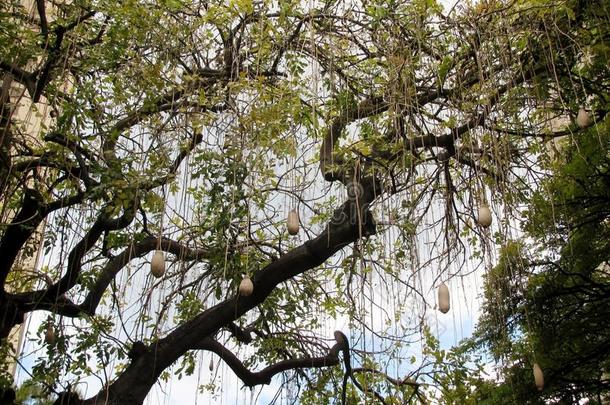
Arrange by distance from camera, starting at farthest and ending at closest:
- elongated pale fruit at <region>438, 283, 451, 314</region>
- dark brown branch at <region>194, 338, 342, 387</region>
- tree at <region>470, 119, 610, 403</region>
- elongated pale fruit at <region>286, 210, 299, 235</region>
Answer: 1. dark brown branch at <region>194, 338, 342, 387</region>
2. tree at <region>470, 119, 610, 403</region>
3. elongated pale fruit at <region>286, 210, 299, 235</region>
4. elongated pale fruit at <region>438, 283, 451, 314</region>

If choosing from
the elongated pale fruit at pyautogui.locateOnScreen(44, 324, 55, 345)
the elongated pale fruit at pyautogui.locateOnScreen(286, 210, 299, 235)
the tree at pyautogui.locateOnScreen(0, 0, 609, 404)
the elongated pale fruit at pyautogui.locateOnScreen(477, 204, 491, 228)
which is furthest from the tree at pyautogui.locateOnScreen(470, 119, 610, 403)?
the elongated pale fruit at pyautogui.locateOnScreen(44, 324, 55, 345)

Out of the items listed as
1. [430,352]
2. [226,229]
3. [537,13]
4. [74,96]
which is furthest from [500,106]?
[74,96]

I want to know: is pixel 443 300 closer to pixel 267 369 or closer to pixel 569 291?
pixel 569 291

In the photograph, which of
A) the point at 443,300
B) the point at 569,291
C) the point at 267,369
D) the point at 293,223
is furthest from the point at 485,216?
the point at 267,369

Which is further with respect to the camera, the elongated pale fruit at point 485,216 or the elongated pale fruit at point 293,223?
the elongated pale fruit at point 293,223

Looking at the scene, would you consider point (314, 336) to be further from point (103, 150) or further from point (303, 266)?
point (103, 150)

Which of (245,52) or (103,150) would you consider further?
(245,52)

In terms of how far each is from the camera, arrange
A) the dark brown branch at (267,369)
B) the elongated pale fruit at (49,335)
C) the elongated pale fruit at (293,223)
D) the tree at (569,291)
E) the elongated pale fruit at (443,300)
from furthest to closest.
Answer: the dark brown branch at (267,369) < the tree at (569,291) < the elongated pale fruit at (49,335) < the elongated pale fruit at (293,223) < the elongated pale fruit at (443,300)

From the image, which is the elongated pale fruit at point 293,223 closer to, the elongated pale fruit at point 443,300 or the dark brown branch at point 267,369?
the elongated pale fruit at point 443,300

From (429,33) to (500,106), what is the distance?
43cm

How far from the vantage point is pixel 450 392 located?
322 cm

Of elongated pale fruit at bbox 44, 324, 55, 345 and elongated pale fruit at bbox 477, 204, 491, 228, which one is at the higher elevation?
elongated pale fruit at bbox 44, 324, 55, 345

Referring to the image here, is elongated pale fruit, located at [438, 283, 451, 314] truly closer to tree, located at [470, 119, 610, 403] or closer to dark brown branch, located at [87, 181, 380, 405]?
dark brown branch, located at [87, 181, 380, 405]

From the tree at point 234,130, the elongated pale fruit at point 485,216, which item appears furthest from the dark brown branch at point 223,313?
the elongated pale fruit at point 485,216
